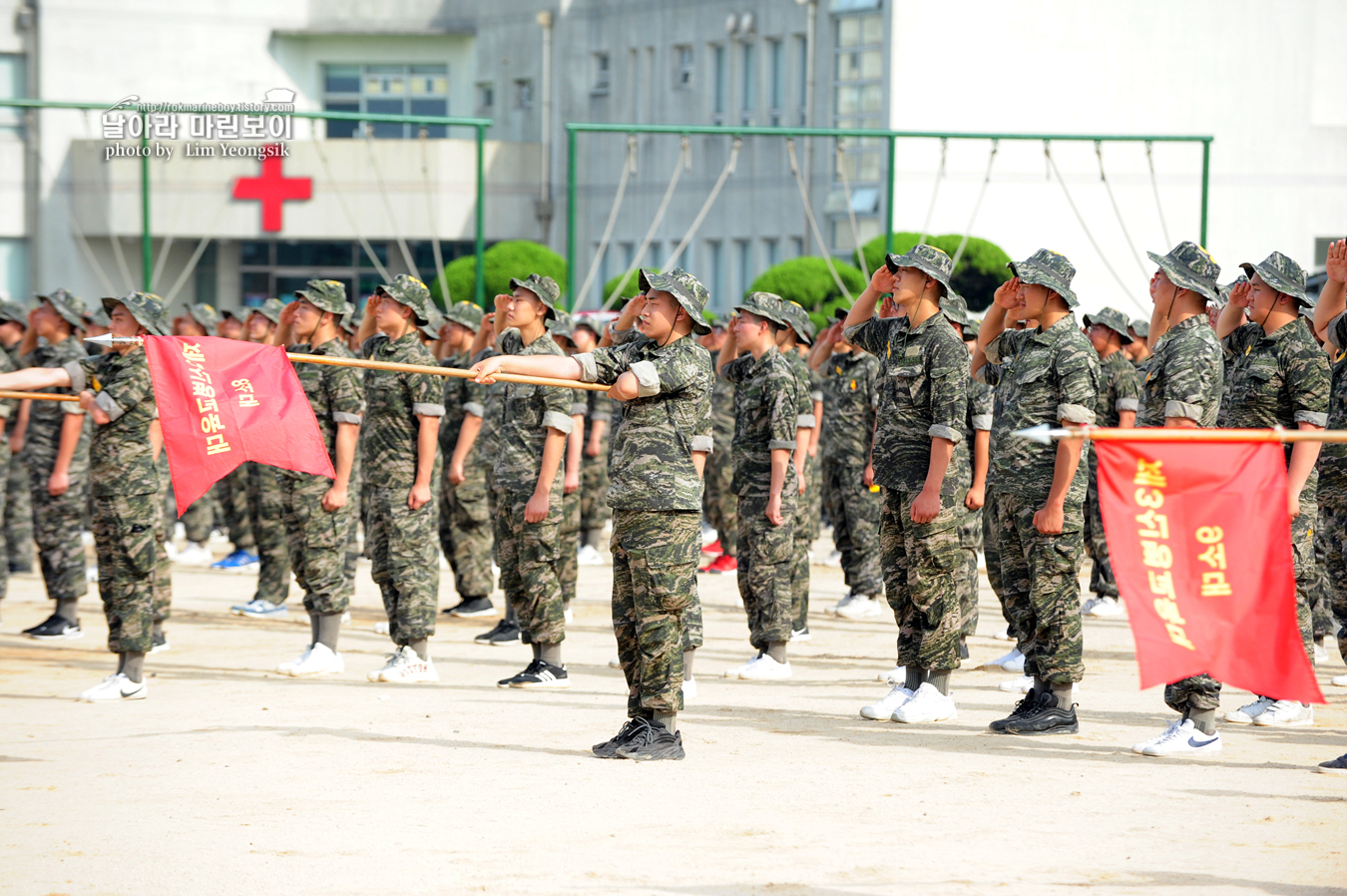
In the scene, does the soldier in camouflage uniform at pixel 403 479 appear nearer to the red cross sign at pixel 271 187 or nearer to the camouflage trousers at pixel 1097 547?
the camouflage trousers at pixel 1097 547

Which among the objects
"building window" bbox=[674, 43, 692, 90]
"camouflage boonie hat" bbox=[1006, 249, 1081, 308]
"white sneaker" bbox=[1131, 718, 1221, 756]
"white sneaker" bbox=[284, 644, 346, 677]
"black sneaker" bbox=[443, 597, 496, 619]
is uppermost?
"building window" bbox=[674, 43, 692, 90]

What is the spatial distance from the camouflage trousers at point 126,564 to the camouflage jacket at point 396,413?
1332mm

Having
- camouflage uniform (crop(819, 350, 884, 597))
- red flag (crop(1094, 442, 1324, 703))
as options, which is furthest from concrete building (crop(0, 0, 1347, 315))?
red flag (crop(1094, 442, 1324, 703))

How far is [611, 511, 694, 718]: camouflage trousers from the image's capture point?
737 cm

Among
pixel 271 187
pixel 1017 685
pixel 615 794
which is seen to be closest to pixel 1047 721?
pixel 1017 685

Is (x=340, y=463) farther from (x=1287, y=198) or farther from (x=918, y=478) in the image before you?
(x=1287, y=198)

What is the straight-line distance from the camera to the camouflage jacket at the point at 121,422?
888 centimetres

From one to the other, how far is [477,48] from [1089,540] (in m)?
35.4

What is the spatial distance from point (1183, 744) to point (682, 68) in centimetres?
3371

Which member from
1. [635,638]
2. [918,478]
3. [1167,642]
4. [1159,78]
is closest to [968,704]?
[918,478]

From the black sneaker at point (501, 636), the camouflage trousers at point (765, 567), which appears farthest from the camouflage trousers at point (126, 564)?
the camouflage trousers at point (765, 567)

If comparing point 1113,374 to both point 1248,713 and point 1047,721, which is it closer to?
point 1248,713

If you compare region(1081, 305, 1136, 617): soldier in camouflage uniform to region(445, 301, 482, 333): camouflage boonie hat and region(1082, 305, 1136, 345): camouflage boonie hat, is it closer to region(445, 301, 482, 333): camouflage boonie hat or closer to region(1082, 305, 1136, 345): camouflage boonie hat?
region(1082, 305, 1136, 345): camouflage boonie hat

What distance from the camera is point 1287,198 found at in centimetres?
A: 3481
